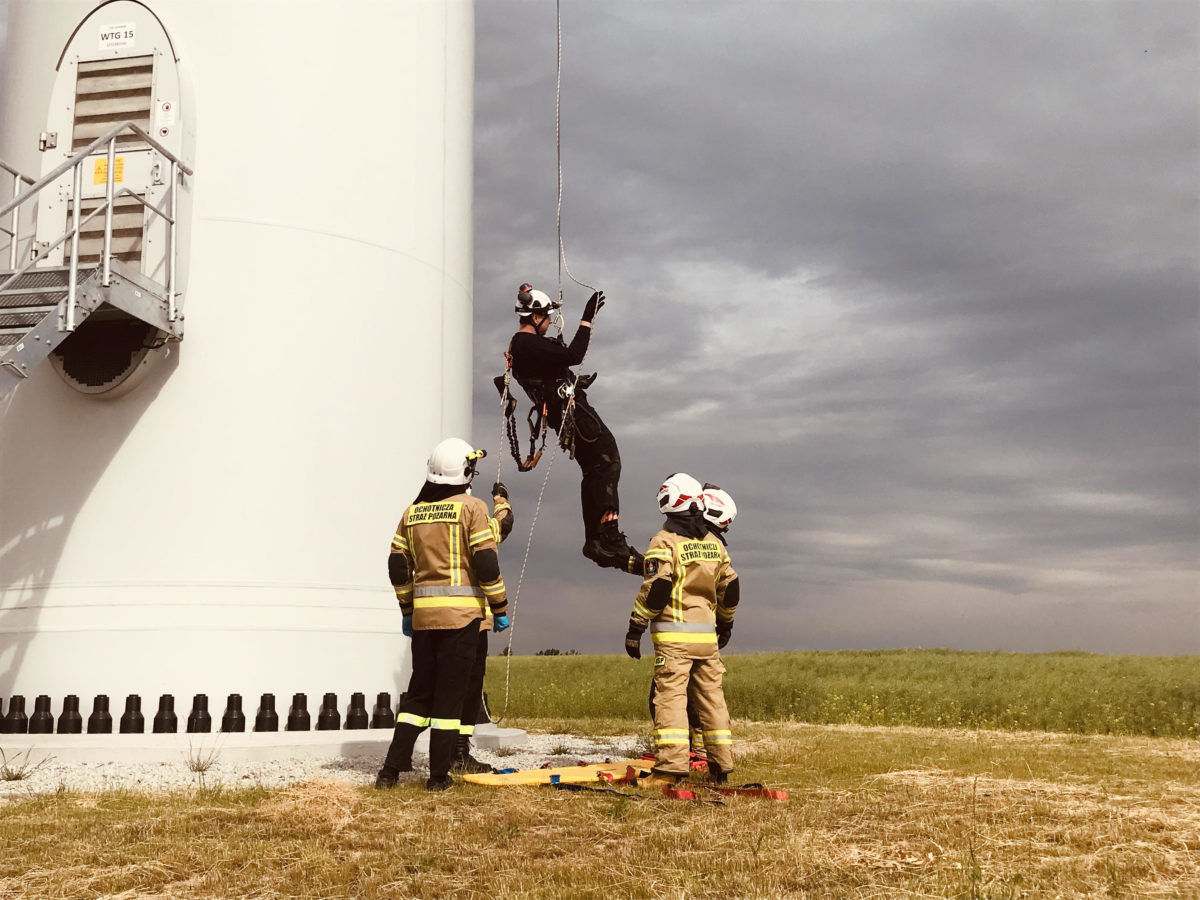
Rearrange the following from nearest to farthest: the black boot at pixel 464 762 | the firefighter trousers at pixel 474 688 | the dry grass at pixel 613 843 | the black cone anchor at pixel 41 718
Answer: the dry grass at pixel 613 843, the black boot at pixel 464 762, the firefighter trousers at pixel 474 688, the black cone anchor at pixel 41 718

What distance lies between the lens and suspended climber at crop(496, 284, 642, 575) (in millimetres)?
11516

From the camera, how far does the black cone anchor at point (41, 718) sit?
10695mm

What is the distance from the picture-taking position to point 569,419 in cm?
1167

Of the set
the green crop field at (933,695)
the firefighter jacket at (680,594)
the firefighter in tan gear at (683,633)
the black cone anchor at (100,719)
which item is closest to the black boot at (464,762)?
the firefighter in tan gear at (683,633)

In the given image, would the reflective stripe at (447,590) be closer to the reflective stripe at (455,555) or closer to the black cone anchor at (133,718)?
the reflective stripe at (455,555)

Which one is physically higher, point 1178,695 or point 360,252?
point 360,252

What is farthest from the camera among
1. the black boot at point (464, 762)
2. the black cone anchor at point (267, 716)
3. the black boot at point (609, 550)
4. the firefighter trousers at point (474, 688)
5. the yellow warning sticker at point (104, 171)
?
the yellow warning sticker at point (104, 171)

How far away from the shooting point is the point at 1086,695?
59.6 feet

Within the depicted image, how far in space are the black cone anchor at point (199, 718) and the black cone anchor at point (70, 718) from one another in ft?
3.47

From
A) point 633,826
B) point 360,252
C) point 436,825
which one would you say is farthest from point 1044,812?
point 360,252

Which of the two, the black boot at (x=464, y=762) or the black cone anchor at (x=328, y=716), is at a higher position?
the black cone anchor at (x=328, y=716)

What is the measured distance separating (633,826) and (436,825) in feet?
3.98

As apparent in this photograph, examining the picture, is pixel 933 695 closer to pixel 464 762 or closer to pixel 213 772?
pixel 464 762

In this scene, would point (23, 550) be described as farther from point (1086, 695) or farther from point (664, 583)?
point (1086, 695)
